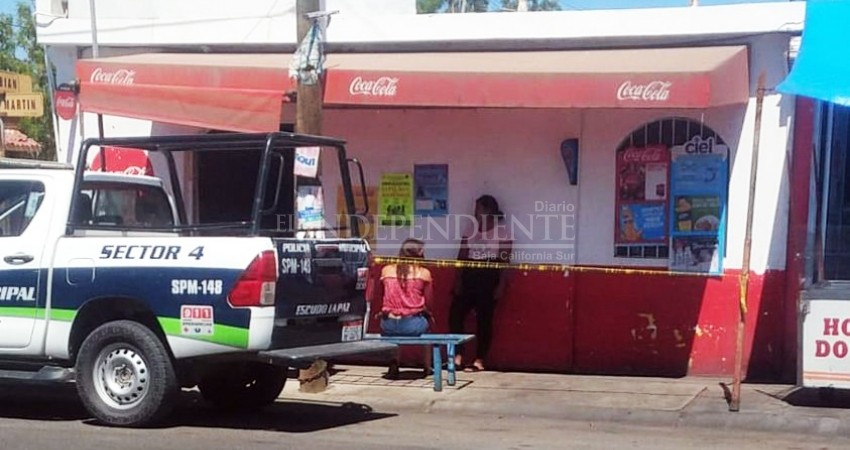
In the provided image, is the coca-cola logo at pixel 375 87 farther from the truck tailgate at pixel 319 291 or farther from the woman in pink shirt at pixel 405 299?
the truck tailgate at pixel 319 291

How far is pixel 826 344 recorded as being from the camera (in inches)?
392

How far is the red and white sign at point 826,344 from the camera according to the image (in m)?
9.92

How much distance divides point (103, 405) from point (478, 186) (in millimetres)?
4956

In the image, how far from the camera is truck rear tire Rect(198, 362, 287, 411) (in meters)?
10.2

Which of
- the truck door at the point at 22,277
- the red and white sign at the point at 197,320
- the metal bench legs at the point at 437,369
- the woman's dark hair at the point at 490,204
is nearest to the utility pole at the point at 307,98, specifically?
the metal bench legs at the point at 437,369

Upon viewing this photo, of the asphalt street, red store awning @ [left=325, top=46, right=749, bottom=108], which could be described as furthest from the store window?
the asphalt street

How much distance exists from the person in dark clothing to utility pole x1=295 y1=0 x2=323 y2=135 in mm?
2189

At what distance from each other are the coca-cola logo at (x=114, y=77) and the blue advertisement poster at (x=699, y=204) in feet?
18.1

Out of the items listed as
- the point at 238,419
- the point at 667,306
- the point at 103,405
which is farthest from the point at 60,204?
the point at 667,306

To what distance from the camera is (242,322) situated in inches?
339

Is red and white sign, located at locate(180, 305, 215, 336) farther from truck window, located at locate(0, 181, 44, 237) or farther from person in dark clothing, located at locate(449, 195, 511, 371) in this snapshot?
person in dark clothing, located at locate(449, 195, 511, 371)

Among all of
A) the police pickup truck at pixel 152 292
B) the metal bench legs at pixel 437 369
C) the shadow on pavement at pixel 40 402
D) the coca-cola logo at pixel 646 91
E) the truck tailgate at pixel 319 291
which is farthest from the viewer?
the metal bench legs at pixel 437 369

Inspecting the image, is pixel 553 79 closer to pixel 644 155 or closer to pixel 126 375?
pixel 644 155

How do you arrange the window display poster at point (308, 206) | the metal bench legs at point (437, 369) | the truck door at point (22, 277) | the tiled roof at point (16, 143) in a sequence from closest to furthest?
the truck door at point (22, 277) → the window display poster at point (308, 206) → the metal bench legs at point (437, 369) → the tiled roof at point (16, 143)
